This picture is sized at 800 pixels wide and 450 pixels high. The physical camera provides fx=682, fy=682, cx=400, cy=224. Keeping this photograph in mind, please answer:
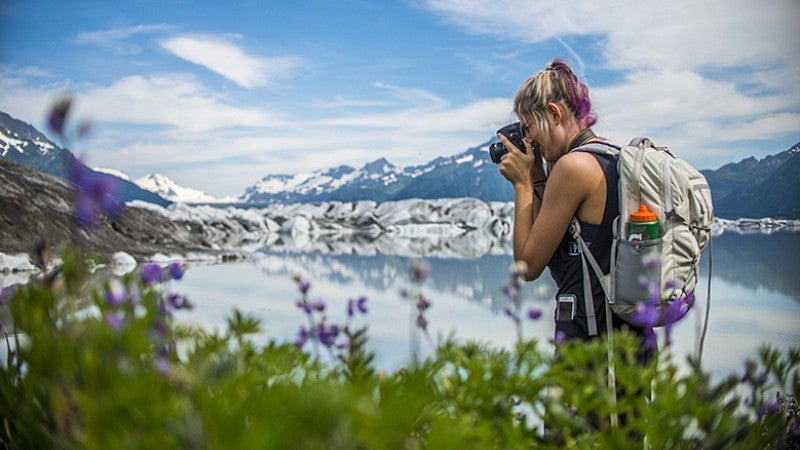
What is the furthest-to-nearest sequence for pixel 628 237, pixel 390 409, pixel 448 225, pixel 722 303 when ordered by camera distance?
pixel 448 225, pixel 722 303, pixel 628 237, pixel 390 409

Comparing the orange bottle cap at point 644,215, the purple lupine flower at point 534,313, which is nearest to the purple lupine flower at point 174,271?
the purple lupine flower at point 534,313

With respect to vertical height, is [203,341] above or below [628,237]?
below

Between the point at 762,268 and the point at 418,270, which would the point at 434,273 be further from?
the point at 418,270

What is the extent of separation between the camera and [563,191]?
215cm

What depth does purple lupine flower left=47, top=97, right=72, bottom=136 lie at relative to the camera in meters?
0.95

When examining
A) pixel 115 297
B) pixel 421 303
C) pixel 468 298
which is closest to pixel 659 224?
pixel 421 303

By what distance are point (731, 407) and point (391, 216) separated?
173ft

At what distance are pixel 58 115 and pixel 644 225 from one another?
163 centimetres

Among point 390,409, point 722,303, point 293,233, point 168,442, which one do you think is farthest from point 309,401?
point 293,233

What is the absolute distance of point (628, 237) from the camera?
2086 millimetres

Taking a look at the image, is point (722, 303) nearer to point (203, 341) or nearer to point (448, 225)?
point (203, 341)

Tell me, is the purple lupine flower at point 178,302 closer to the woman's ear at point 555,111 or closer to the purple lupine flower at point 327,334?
the purple lupine flower at point 327,334

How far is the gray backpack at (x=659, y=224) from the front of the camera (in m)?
2.07

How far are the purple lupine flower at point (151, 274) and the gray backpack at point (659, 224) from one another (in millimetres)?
1343
